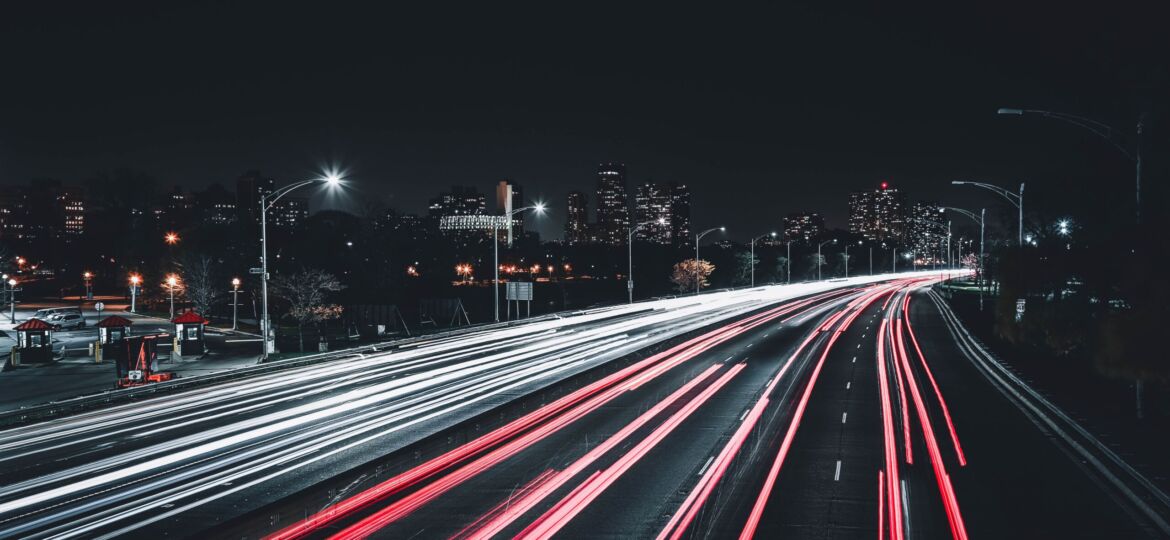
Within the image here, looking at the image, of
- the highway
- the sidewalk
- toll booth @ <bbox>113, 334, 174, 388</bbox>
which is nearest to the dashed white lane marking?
the highway

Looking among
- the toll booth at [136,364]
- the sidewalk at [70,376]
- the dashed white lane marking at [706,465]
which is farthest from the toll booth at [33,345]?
the dashed white lane marking at [706,465]

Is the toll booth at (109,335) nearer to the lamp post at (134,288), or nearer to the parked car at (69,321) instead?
the parked car at (69,321)

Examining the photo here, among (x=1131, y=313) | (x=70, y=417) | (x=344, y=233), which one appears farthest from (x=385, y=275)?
(x=1131, y=313)

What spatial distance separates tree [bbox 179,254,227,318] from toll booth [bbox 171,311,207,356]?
68.2ft

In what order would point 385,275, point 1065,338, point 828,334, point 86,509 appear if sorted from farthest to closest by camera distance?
point 385,275, point 828,334, point 1065,338, point 86,509

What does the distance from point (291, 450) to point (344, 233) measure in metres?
77.3

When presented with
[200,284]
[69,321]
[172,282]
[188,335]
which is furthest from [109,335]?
[172,282]

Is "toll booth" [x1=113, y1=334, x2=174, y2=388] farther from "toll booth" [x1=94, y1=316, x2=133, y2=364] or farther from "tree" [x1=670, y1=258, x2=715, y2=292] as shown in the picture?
"tree" [x1=670, y1=258, x2=715, y2=292]

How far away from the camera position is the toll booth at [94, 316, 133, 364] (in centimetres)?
3466

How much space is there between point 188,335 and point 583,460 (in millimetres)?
30781

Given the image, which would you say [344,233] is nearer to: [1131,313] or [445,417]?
[445,417]

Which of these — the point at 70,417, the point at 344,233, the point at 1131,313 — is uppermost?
the point at 344,233

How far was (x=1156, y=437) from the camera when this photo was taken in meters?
16.2

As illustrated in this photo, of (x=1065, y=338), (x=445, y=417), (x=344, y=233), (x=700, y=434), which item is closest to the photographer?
(x=700, y=434)
